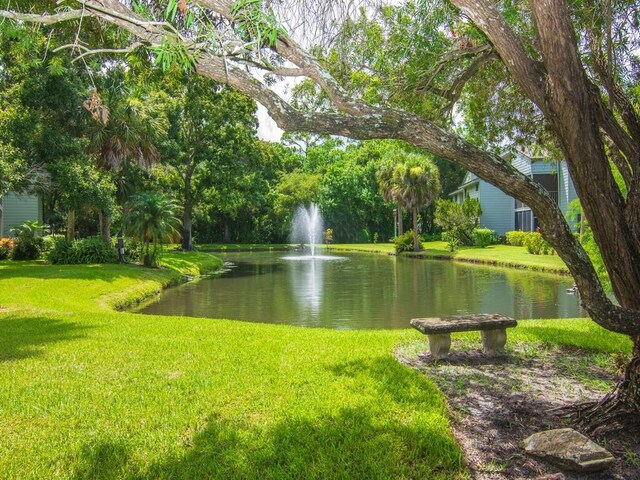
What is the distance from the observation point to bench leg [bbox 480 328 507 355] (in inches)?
245

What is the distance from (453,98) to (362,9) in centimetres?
215

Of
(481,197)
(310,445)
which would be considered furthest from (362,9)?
(481,197)

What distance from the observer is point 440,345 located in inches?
236

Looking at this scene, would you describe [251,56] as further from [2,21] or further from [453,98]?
[453,98]

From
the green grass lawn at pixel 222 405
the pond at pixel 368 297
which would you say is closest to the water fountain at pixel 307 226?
the pond at pixel 368 297

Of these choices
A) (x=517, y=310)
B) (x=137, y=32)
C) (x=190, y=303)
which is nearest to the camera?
(x=137, y=32)

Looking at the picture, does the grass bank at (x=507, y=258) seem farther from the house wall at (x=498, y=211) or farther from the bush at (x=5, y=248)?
the bush at (x=5, y=248)

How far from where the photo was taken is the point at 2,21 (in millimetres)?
4496

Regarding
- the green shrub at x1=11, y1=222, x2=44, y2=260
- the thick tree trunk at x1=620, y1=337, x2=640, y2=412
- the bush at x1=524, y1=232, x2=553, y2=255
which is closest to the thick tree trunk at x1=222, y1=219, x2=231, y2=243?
the green shrub at x1=11, y1=222, x2=44, y2=260

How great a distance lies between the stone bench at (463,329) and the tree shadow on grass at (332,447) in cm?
152

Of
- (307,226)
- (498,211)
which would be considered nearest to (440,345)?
(498,211)

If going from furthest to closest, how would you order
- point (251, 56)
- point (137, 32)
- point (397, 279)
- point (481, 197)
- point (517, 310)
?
point (481, 197)
point (397, 279)
point (517, 310)
point (251, 56)
point (137, 32)

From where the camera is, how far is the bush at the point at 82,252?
19750 millimetres

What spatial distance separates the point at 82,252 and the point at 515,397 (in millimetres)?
19559
